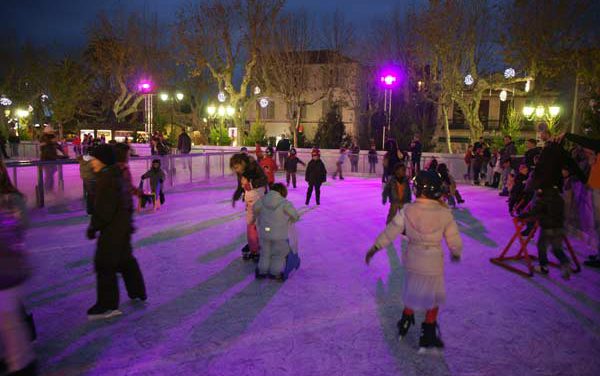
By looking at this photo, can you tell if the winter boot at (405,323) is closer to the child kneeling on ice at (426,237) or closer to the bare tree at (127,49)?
the child kneeling on ice at (426,237)

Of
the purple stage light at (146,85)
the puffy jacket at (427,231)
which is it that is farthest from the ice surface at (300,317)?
the purple stage light at (146,85)

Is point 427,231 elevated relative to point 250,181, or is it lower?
lower

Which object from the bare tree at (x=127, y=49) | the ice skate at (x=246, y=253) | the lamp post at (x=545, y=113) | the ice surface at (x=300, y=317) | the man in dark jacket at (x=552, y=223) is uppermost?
the bare tree at (x=127, y=49)

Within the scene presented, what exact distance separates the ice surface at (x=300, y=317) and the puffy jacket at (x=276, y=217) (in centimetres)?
59

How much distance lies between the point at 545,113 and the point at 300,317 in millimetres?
23847

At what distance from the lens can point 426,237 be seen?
3596 mm

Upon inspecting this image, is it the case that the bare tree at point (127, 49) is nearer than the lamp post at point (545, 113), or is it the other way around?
the lamp post at point (545, 113)

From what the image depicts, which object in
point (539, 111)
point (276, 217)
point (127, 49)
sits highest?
point (127, 49)

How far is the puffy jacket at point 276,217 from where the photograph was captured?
5.31 m

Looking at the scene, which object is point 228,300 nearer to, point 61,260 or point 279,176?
point 61,260

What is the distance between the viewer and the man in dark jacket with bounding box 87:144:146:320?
405 centimetres

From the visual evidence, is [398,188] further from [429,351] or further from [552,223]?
[429,351]

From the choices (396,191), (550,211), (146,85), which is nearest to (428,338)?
(550,211)

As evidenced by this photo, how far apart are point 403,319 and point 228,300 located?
181 centimetres
